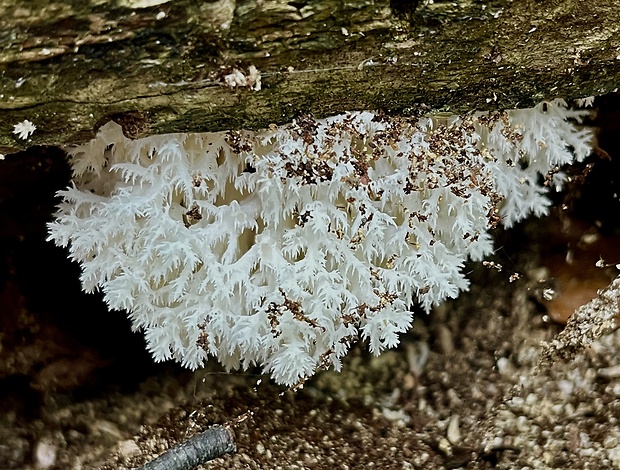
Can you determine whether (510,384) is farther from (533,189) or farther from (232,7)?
(232,7)

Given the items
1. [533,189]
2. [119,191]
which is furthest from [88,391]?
[533,189]

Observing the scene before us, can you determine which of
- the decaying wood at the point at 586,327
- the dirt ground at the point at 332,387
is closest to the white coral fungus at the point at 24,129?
the dirt ground at the point at 332,387

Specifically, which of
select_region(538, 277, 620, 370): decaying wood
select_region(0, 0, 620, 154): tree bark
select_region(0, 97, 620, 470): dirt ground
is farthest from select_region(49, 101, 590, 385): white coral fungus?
select_region(538, 277, 620, 370): decaying wood

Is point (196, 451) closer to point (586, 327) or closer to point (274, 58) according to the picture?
point (274, 58)

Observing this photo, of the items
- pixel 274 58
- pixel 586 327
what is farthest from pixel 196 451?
pixel 586 327

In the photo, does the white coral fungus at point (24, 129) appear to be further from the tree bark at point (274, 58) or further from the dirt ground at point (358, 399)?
the dirt ground at point (358, 399)

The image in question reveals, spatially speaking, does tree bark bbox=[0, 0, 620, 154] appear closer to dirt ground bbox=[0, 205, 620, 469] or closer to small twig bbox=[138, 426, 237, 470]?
small twig bbox=[138, 426, 237, 470]
